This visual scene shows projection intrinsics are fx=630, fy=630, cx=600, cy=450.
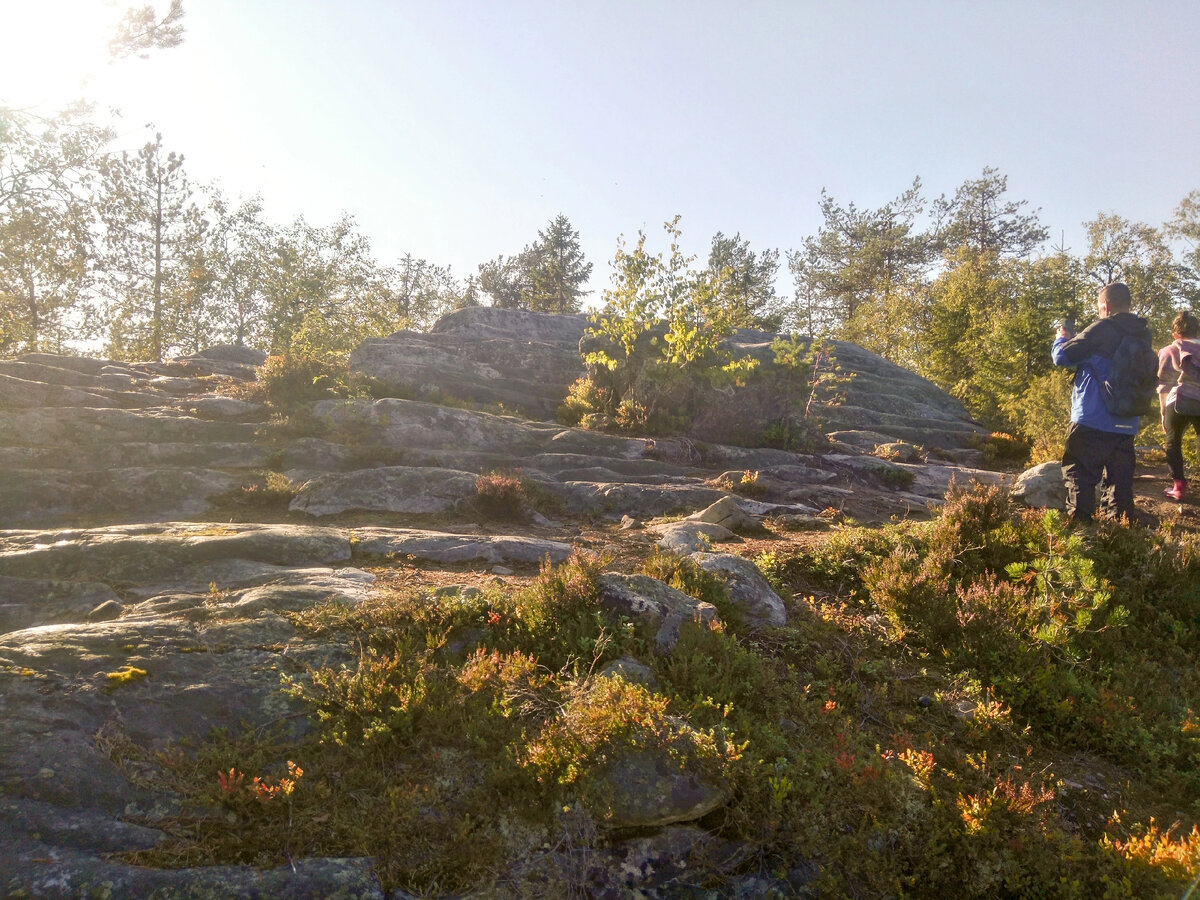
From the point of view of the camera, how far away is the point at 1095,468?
27.2 feet

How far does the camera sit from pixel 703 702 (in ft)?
15.8

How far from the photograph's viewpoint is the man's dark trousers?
8.16 m

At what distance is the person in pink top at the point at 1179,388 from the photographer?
1012cm

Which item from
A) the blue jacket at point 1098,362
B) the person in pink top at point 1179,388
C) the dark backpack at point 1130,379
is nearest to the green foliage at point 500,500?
the blue jacket at point 1098,362

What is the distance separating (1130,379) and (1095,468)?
1.20 m

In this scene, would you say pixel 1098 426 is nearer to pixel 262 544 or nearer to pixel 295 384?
pixel 262 544

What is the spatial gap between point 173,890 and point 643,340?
54.0 ft

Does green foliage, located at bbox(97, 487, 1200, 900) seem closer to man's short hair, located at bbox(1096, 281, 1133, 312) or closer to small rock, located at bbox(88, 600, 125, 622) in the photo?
small rock, located at bbox(88, 600, 125, 622)

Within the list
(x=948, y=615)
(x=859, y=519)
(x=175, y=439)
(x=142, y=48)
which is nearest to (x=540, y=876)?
(x=948, y=615)

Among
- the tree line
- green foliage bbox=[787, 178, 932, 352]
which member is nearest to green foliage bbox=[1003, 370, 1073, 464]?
the tree line

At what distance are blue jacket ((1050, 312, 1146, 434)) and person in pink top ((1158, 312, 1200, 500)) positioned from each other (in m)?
2.86

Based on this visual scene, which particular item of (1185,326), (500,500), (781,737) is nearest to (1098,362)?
(1185,326)

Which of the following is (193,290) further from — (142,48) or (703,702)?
(703,702)

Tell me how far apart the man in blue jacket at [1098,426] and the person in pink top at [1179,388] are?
285 centimetres
